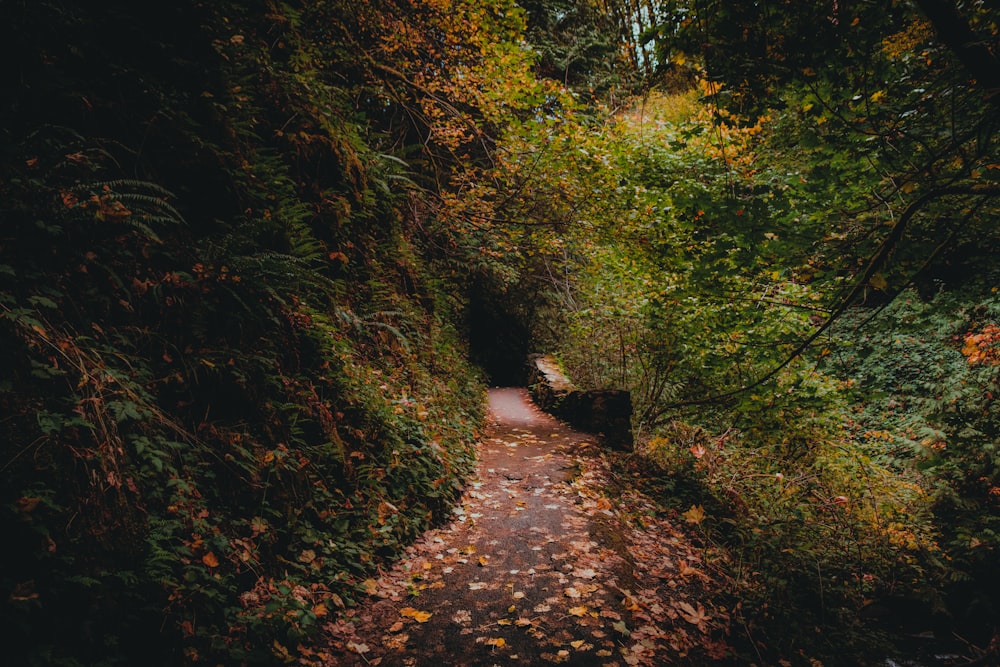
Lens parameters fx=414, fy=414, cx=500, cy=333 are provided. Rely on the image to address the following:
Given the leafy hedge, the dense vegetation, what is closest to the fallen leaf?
the dense vegetation

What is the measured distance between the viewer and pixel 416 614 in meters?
3.66

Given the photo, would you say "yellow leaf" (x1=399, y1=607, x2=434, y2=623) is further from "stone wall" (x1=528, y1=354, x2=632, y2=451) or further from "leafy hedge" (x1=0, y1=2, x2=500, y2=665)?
"stone wall" (x1=528, y1=354, x2=632, y2=451)

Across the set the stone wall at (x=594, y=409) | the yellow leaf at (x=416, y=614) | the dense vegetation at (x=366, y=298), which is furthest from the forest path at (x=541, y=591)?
the stone wall at (x=594, y=409)

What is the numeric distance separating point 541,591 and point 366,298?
4.76m

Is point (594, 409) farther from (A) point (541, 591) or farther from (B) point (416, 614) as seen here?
(B) point (416, 614)

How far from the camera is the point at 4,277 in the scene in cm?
259

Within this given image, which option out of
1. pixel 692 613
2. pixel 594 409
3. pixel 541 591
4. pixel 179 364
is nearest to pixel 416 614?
pixel 541 591

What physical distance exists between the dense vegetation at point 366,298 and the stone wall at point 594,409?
809mm

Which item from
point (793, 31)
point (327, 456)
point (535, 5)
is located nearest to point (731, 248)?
point (793, 31)

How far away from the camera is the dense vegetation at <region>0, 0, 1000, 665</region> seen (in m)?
2.51

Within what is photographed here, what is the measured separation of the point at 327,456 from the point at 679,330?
647 centimetres

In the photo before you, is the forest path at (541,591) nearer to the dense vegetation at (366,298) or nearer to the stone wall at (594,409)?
the dense vegetation at (366,298)

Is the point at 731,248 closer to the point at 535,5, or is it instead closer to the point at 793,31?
the point at 793,31

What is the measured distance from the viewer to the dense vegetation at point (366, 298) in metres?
2.51
